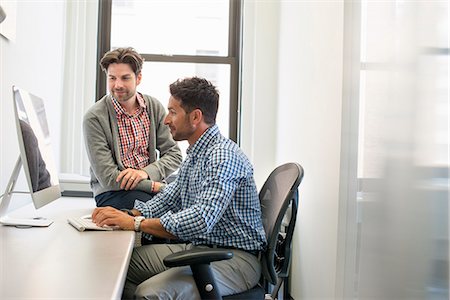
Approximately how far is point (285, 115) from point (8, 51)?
167 centimetres

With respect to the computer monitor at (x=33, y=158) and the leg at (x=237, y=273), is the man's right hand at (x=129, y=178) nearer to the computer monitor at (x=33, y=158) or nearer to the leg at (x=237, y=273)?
the computer monitor at (x=33, y=158)

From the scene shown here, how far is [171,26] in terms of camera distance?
349 cm

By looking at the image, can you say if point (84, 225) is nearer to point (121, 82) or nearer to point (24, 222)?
point (24, 222)

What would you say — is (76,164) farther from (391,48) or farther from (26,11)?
(391,48)

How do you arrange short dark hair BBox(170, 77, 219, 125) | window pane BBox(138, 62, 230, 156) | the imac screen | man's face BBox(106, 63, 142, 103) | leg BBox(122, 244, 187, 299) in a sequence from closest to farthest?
the imac screen < leg BBox(122, 244, 187, 299) < short dark hair BBox(170, 77, 219, 125) < man's face BBox(106, 63, 142, 103) < window pane BBox(138, 62, 230, 156)

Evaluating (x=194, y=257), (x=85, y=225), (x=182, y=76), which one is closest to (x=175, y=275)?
(x=194, y=257)

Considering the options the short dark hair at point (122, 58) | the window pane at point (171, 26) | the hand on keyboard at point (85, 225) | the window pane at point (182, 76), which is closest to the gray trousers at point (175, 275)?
the hand on keyboard at point (85, 225)

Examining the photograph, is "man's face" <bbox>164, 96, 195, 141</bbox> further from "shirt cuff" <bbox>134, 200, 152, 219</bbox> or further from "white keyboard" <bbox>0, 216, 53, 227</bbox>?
"white keyboard" <bbox>0, 216, 53, 227</bbox>

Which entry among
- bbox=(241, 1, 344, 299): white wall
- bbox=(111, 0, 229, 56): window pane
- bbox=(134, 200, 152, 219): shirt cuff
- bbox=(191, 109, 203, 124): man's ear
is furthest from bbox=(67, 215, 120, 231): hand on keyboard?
bbox=(111, 0, 229, 56): window pane

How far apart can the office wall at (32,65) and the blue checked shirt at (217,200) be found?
86 cm

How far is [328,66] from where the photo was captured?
2.21m

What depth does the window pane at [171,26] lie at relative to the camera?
3.46 meters

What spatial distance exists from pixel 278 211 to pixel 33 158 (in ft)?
2.77

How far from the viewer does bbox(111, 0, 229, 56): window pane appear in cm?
346
